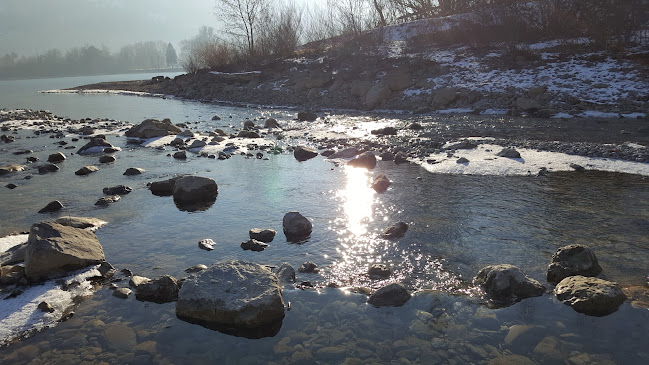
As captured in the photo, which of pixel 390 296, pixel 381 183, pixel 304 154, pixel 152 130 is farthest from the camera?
pixel 152 130

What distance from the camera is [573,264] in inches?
193

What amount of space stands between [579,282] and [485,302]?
98 centimetres

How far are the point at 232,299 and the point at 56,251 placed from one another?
7.82ft

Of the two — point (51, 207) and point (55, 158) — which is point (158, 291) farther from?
point (55, 158)

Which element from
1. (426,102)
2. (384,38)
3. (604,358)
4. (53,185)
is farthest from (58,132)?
(384,38)

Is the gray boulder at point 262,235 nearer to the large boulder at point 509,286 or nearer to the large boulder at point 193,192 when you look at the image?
the large boulder at point 193,192

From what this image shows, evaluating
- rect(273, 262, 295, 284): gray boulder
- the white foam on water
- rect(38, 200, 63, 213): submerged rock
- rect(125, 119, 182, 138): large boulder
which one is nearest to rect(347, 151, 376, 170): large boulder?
the white foam on water

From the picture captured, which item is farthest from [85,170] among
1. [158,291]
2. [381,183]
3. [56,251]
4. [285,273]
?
[285,273]

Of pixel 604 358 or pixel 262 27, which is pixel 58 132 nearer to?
pixel 604 358

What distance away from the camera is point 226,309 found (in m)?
4.25

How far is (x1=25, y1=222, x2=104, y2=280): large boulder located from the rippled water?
0.35m

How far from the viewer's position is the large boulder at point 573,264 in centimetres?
488

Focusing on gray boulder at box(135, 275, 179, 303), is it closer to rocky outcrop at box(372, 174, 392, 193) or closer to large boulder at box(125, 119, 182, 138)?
rocky outcrop at box(372, 174, 392, 193)

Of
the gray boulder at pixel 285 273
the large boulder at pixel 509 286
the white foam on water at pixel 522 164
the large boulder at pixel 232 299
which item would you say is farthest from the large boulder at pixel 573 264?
the white foam on water at pixel 522 164
